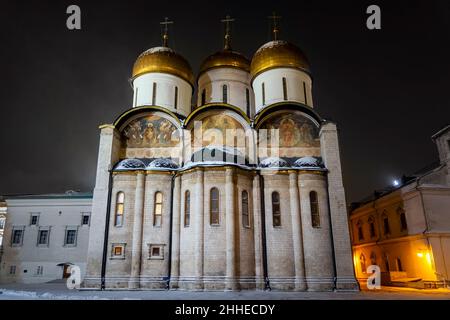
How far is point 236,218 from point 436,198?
34.7 ft

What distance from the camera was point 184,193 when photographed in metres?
16.4

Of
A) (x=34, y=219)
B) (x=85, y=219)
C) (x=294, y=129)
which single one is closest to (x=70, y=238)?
(x=85, y=219)

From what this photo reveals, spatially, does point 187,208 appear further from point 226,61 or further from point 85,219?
point 226,61

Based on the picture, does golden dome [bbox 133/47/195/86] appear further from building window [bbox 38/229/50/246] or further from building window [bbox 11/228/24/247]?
building window [bbox 11/228/24/247]

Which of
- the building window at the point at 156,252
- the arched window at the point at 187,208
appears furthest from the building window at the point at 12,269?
the arched window at the point at 187,208

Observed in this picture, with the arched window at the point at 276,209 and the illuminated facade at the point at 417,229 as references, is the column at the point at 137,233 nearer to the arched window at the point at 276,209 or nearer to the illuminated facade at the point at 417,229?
the arched window at the point at 276,209

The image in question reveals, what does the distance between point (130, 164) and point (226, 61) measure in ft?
30.6

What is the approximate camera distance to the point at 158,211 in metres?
16.6

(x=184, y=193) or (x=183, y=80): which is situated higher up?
(x=183, y=80)

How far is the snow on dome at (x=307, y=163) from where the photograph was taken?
658 inches

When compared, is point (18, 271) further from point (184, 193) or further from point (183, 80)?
point (183, 80)

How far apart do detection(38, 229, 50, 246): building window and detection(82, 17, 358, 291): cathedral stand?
326 inches
